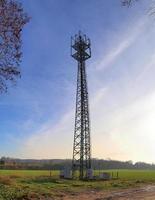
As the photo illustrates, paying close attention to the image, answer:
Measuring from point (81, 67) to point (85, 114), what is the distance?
6272 mm

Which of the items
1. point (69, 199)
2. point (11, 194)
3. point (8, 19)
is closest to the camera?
point (8, 19)

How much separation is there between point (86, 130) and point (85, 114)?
6.78 feet

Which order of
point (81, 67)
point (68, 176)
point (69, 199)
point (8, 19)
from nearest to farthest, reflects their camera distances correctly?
point (8, 19) < point (69, 199) < point (68, 176) < point (81, 67)

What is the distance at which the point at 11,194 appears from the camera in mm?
23797

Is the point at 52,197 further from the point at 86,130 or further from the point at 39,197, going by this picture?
the point at 86,130

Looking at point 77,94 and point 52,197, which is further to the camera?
point 77,94

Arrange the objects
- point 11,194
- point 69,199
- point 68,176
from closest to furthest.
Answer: point 11,194, point 69,199, point 68,176

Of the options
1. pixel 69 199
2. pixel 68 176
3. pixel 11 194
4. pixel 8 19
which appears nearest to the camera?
pixel 8 19

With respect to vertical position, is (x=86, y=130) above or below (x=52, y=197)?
above

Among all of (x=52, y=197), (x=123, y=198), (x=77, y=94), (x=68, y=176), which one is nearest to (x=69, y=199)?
(x=52, y=197)

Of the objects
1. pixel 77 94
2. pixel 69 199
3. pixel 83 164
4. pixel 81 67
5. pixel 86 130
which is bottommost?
pixel 69 199

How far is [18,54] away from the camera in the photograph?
1764 centimetres

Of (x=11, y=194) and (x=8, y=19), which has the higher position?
(x=8, y=19)

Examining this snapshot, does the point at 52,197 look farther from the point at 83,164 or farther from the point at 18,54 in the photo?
the point at 83,164
